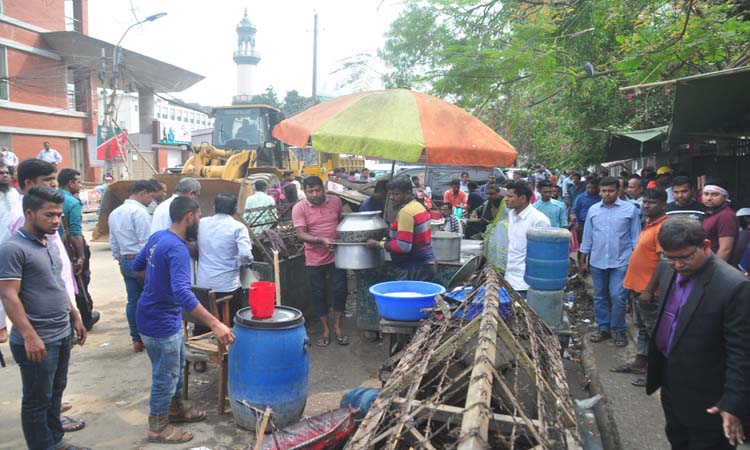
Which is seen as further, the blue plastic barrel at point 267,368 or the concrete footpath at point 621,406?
the concrete footpath at point 621,406

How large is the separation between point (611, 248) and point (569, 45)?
13.3 feet

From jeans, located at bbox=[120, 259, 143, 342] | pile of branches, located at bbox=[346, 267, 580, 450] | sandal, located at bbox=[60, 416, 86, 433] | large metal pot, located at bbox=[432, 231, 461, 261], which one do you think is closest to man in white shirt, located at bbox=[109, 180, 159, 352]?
jeans, located at bbox=[120, 259, 143, 342]

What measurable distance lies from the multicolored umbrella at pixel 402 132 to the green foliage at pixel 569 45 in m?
1.27

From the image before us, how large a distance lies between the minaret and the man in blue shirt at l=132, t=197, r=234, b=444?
7461cm

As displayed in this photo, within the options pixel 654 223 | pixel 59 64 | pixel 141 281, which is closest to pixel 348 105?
pixel 141 281

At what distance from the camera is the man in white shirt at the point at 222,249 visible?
501cm

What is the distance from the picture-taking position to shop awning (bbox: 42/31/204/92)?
20984mm

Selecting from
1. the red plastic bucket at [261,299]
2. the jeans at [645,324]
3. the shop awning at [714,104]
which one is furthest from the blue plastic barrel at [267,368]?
the shop awning at [714,104]

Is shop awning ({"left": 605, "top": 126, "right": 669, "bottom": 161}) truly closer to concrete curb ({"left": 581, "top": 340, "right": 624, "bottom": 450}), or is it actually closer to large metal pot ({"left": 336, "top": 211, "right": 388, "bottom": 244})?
concrete curb ({"left": 581, "top": 340, "right": 624, "bottom": 450})

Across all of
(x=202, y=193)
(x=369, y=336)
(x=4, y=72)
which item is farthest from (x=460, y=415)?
(x=4, y=72)

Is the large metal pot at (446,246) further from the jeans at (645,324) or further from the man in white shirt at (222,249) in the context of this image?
the man in white shirt at (222,249)

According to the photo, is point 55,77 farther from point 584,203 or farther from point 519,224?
point 519,224

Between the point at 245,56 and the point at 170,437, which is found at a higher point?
the point at 245,56

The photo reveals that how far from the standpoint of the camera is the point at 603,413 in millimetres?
4512
